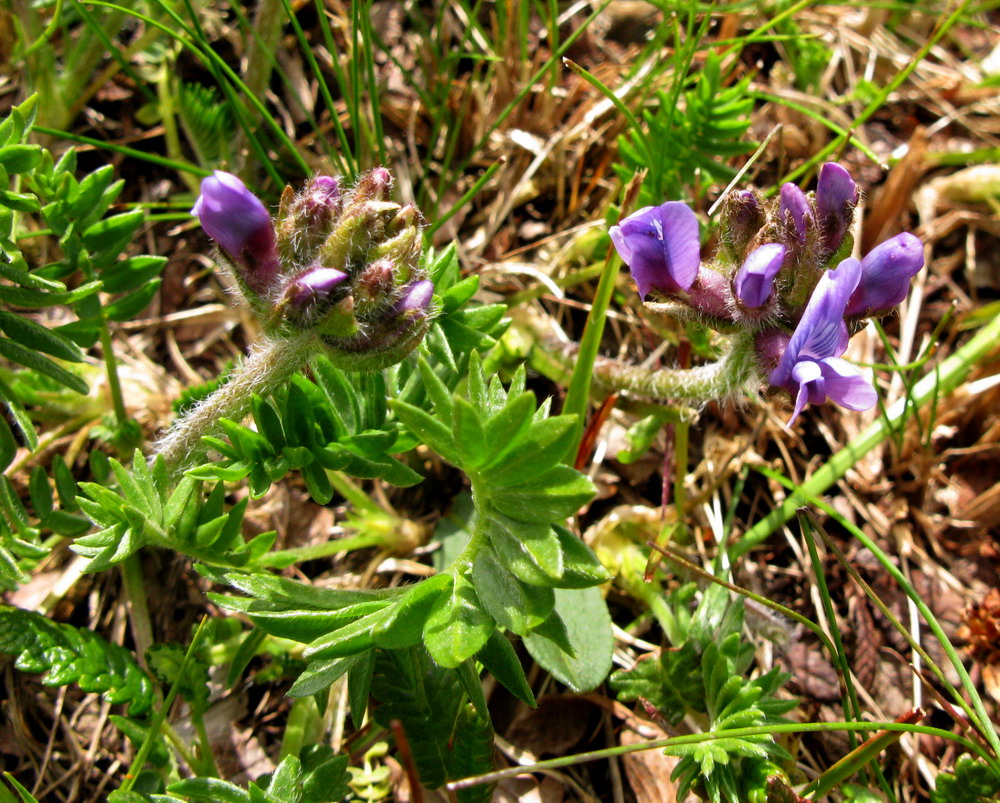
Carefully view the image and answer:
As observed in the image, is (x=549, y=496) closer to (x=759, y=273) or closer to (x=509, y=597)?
(x=509, y=597)

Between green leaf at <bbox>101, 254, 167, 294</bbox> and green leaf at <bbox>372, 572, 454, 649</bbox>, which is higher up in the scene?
green leaf at <bbox>101, 254, 167, 294</bbox>

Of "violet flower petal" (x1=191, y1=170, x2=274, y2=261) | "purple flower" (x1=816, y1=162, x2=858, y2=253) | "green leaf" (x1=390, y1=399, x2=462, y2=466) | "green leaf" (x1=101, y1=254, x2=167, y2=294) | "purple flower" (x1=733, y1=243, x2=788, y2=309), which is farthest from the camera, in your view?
"green leaf" (x1=101, y1=254, x2=167, y2=294)

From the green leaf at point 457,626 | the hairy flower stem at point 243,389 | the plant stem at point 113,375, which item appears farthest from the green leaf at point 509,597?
the plant stem at point 113,375

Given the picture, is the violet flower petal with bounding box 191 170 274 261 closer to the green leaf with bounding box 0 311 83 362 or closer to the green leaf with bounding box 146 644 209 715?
the green leaf with bounding box 0 311 83 362

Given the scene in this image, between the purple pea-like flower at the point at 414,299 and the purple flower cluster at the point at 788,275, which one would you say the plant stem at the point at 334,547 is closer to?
the purple pea-like flower at the point at 414,299

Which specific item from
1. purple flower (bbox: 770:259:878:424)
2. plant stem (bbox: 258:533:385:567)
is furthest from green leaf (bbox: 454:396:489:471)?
plant stem (bbox: 258:533:385:567)

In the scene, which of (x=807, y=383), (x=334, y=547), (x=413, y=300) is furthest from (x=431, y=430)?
(x=334, y=547)

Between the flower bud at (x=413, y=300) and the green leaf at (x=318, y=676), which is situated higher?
the flower bud at (x=413, y=300)
